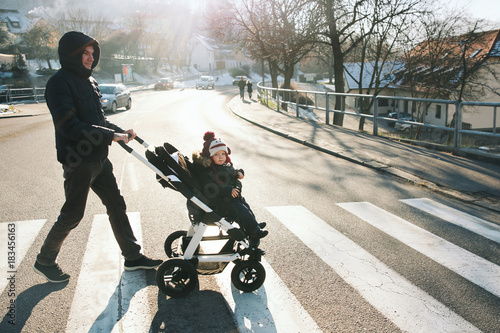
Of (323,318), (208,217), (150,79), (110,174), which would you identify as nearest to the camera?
(323,318)

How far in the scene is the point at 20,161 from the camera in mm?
9344

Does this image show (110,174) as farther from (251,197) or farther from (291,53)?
(291,53)

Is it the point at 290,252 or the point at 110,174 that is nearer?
the point at 110,174

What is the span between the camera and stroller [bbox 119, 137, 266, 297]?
3469 mm

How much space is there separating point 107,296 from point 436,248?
3.60 metres

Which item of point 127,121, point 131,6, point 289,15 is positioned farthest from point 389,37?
point 131,6

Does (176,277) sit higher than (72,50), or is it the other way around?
(72,50)

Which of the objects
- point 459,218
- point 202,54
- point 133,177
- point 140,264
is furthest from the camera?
point 202,54

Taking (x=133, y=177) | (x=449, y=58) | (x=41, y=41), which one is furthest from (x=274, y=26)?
(x=41, y=41)

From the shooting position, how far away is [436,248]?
4.68m

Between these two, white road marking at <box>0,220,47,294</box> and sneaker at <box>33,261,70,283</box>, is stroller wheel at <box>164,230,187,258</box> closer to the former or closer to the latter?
sneaker at <box>33,261,70,283</box>

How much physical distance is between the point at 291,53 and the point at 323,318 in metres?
19.7

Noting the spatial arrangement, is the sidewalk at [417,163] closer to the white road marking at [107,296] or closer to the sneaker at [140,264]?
the sneaker at [140,264]

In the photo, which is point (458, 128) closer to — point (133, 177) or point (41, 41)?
point (133, 177)
